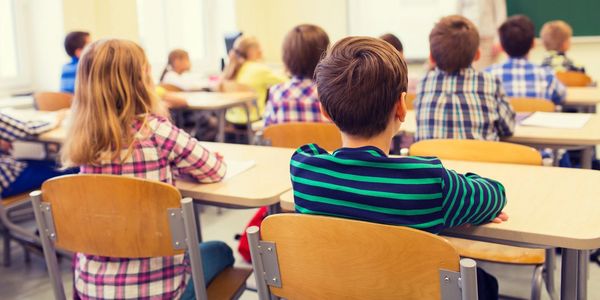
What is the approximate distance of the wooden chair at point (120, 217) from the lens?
1.56 metres

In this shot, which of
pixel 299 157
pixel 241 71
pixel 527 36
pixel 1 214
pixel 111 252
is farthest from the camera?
pixel 241 71

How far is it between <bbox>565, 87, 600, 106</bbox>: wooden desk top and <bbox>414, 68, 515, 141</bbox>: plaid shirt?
4.07 feet

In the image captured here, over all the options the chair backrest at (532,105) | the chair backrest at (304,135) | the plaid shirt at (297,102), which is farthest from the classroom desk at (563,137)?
the plaid shirt at (297,102)

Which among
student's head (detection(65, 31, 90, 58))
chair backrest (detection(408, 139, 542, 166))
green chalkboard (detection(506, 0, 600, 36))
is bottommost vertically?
chair backrest (detection(408, 139, 542, 166))

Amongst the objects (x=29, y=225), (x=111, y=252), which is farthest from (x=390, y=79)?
(x=29, y=225)

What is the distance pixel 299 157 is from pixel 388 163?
0.22 meters

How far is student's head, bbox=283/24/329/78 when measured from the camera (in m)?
2.86

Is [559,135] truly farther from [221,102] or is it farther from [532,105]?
[221,102]

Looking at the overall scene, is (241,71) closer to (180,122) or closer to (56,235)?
(180,122)

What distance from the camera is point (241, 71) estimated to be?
17.1ft

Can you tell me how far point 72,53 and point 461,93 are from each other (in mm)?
2891

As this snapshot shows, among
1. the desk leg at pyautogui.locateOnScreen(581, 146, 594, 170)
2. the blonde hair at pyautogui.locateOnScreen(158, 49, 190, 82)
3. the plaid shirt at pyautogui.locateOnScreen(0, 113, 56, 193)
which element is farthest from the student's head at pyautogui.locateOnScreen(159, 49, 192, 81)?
the desk leg at pyautogui.locateOnScreen(581, 146, 594, 170)

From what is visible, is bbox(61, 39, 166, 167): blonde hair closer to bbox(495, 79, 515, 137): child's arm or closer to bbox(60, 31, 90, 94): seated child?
bbox(495, 79, 515, 137): child's arm

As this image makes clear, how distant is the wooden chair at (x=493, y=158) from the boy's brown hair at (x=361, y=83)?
742mm
